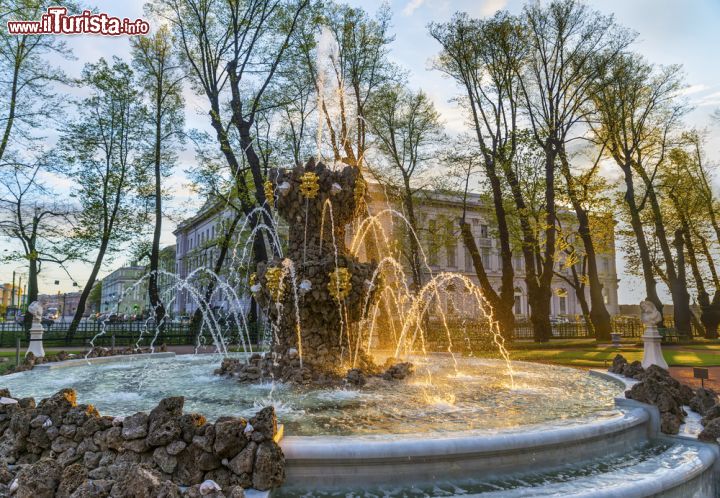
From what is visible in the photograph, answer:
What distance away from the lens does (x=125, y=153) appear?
2688 cm

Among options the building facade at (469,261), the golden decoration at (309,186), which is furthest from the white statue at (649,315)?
the building facade at (469,261)

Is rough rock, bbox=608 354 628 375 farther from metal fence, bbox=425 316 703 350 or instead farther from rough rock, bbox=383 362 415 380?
metal fence, bbox=425 316 703 350

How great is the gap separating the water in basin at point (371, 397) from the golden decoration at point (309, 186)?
11.9 feet

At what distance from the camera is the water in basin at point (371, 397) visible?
17.8 ft

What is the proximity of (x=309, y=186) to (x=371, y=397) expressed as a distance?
4.29m

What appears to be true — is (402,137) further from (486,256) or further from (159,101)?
(486,256)

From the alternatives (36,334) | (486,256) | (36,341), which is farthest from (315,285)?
(486,256)

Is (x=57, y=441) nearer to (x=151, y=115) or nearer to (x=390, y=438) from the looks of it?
(x=390, y=438)

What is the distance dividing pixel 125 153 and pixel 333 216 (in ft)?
72.3

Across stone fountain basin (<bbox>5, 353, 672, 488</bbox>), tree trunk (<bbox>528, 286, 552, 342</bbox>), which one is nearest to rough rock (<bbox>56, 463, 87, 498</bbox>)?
stone fountain basin (<bbox>5, 353, 672, 488</bbox>)

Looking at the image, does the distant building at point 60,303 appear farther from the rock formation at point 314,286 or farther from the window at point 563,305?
the window at point 563,305

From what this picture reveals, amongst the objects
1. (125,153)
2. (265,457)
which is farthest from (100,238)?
(265,457)

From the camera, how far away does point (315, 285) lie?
8.66 meters

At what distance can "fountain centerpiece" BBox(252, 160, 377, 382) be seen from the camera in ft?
28.4
